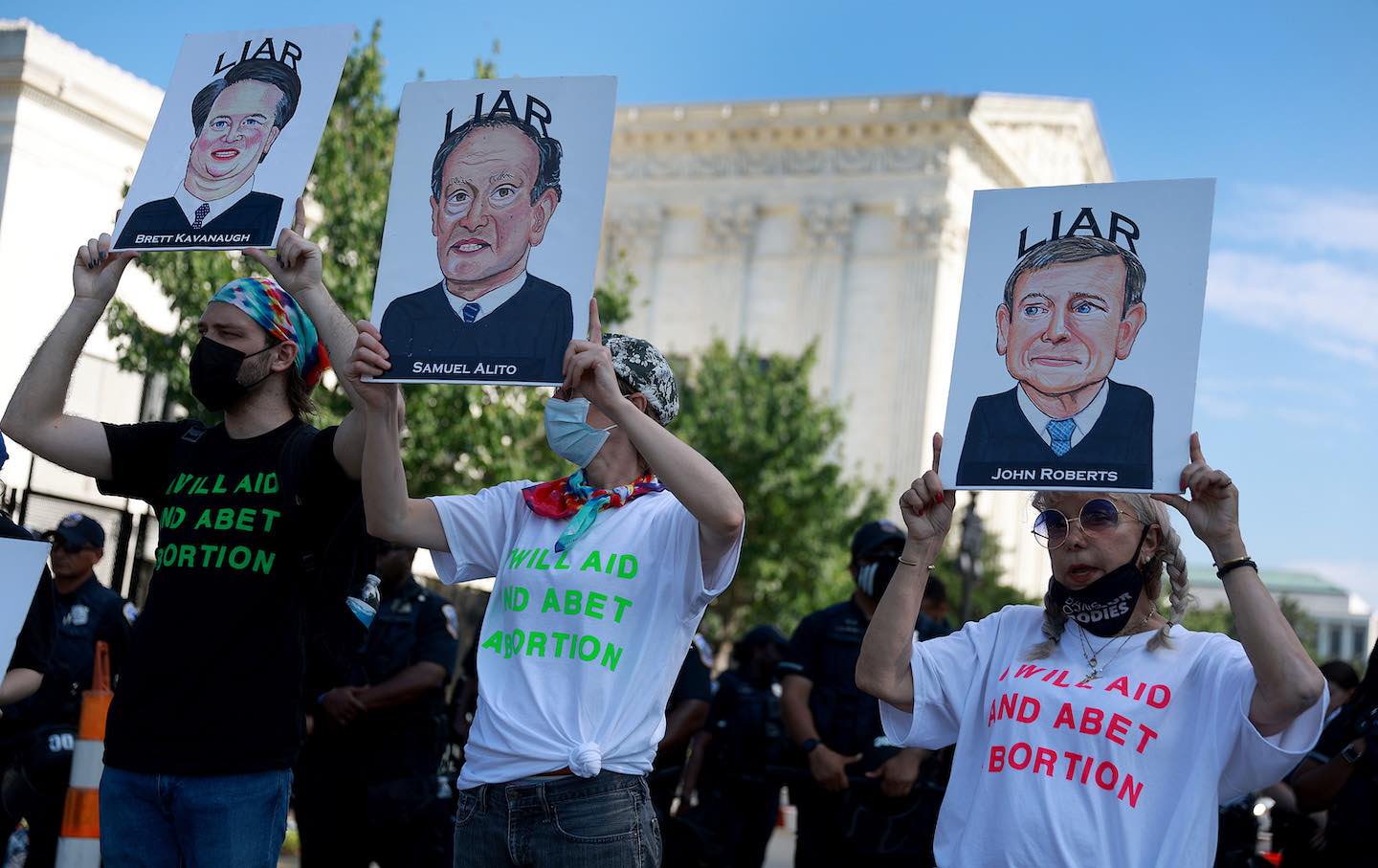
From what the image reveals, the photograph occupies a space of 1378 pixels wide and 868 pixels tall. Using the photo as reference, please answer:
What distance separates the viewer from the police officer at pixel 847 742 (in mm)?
7195

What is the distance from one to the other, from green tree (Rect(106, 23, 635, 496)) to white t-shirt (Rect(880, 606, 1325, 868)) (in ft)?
44.6

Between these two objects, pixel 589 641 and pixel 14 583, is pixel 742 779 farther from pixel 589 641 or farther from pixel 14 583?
pixel 14 583

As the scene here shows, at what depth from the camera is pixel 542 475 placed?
2219 centimetres

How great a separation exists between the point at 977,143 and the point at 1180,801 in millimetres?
46524

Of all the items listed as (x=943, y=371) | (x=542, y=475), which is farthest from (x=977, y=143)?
(x=542, y=475)

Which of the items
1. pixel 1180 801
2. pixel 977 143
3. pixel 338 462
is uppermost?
pixel 977 143

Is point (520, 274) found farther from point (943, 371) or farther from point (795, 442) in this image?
point (943, 371)

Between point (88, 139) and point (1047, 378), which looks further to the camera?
point (88, 139)

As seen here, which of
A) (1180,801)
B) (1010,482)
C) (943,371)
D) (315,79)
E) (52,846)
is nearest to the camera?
(1180,801)

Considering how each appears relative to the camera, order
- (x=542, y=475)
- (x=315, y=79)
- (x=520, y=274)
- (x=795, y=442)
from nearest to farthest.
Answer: (x=520, y=274)
(x=315, y=79)
(x=542, y=475)
(x=795, y=442)

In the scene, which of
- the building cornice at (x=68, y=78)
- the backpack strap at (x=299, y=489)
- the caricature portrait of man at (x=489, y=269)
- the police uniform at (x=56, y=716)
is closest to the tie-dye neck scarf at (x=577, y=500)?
the caricature portrait of man at (x=489, y=269)

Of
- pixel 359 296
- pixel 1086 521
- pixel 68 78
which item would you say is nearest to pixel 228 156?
pixel 1086 521

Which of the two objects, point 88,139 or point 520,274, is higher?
point 88,139

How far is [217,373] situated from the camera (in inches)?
171
